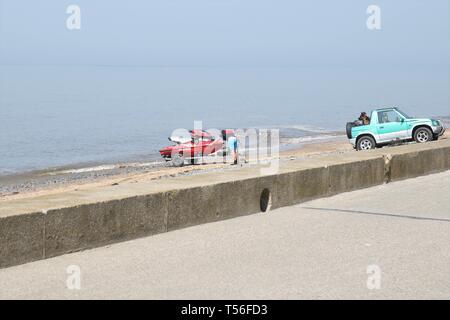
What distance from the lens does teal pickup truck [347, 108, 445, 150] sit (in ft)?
103

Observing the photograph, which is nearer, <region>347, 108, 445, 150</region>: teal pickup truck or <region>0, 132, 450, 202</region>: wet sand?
<region>0, 132, 450, 202</region>: wet sand

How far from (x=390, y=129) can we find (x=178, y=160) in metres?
9.51

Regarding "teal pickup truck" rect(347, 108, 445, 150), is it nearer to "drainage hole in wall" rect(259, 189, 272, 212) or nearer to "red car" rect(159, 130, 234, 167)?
"red car" rect(159, 130, 234, 167)

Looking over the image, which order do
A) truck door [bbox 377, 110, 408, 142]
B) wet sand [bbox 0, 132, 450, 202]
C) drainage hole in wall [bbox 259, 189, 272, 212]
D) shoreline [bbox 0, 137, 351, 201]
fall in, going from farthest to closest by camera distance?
truck door [bbox 377, 110, 408, 142] → shoreline [bbox 0, 137, 351, 201] → wet sand [bbox 0, 132, 450, 202] → drainage hole in wall [bbox 259, 189, 272, 212]

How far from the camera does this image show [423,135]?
102ft

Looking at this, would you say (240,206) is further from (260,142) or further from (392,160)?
(260,142)

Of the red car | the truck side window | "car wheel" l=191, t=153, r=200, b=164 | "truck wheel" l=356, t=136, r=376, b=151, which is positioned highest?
the truck side window

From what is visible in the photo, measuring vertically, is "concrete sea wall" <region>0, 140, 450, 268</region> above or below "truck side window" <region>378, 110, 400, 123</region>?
above

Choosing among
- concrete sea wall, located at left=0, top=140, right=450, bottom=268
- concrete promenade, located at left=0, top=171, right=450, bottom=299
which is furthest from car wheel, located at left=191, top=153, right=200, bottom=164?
concrete promenade, located at left=0, top=171, right=450, bottom=299

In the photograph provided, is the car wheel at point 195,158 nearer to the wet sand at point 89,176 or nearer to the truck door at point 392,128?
the wet sand at point 89,176

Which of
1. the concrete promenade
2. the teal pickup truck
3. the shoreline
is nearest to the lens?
the concrete promenade

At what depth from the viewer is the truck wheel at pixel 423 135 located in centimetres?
3086

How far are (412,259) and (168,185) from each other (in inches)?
120

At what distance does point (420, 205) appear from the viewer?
36.1 feet
